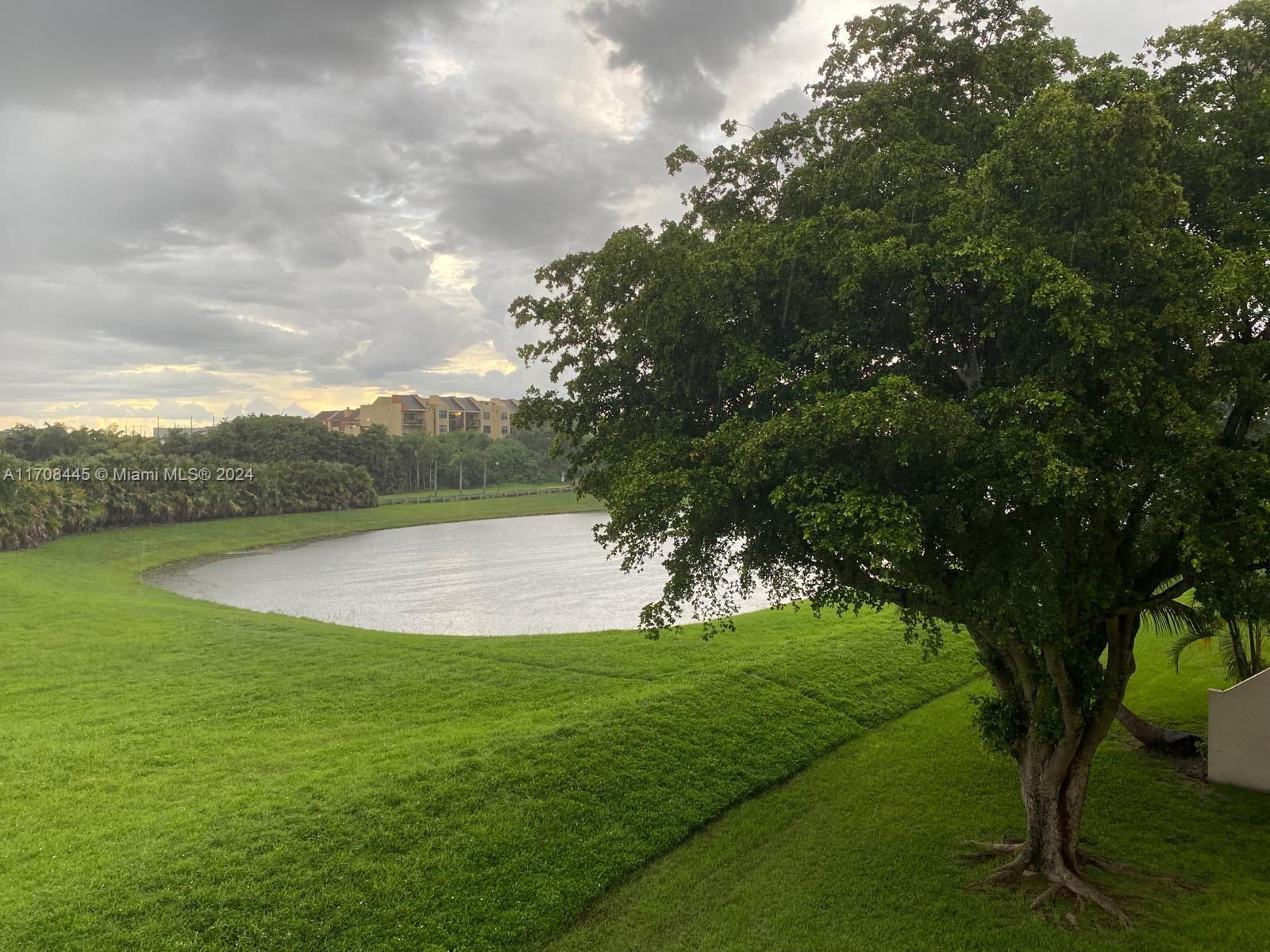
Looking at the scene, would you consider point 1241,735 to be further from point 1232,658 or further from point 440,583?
point 440,583

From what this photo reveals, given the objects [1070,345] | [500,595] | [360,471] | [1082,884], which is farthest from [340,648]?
[360,471]

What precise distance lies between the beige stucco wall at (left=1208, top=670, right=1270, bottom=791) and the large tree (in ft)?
13.8

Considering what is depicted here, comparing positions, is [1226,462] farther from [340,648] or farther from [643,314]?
[340,648]

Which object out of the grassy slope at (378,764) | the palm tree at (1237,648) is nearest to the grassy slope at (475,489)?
the grassy slope at (378,764)

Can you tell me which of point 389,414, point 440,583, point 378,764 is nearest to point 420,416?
point 389,414

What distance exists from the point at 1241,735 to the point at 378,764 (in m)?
14.4

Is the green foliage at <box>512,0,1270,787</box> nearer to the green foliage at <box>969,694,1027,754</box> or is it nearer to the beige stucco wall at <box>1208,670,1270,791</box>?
the green foliage at <box>969,694,1027,754</box>

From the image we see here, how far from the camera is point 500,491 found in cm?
10181

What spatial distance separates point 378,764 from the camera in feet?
47.0

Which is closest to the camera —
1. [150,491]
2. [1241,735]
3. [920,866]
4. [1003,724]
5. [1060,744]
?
[1060,744]

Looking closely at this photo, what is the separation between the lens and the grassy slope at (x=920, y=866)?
391 inches

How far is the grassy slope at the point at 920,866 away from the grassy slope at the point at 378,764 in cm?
86

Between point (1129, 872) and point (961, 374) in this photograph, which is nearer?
point (961, 374)

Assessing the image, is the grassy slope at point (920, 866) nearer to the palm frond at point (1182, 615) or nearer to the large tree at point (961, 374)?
the large tree at point (961, 374)
